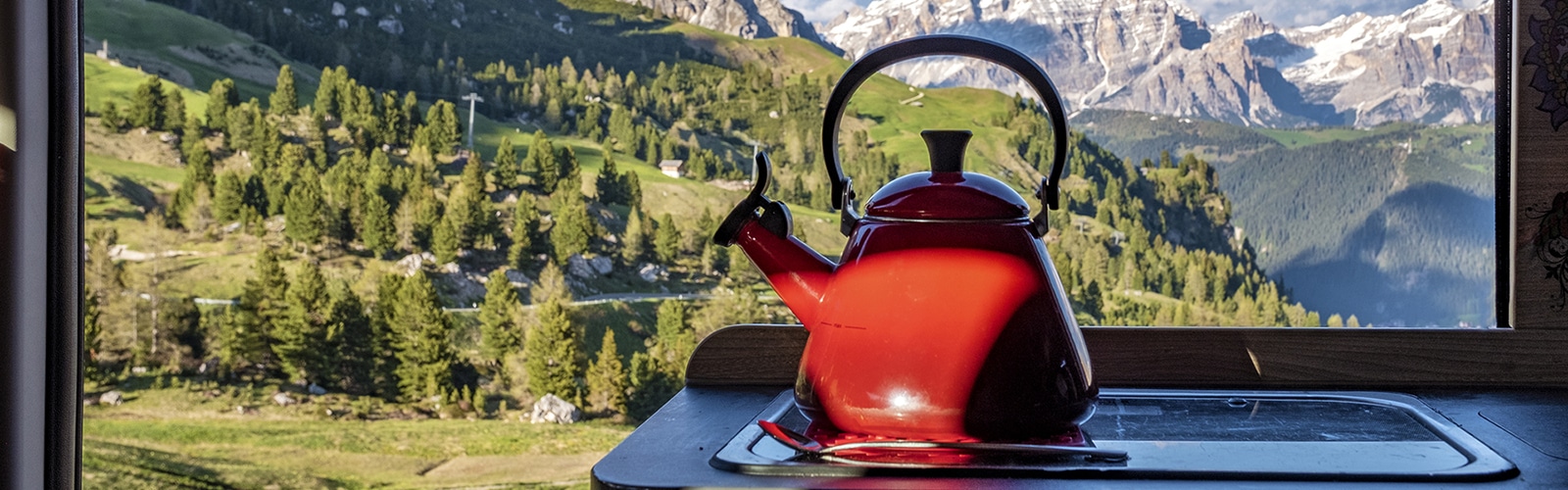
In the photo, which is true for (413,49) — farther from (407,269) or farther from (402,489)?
(402,489)

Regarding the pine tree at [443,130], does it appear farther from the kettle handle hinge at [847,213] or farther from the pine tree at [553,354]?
the kettle handle hinge at [847,213]

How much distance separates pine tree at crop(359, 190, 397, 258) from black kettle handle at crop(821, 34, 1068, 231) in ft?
15.5

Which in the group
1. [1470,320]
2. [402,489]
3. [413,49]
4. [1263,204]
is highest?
[413,49]

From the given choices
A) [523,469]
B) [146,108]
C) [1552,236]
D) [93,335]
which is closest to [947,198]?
[1552,236]

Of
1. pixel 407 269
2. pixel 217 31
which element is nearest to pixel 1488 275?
pixel 407 269

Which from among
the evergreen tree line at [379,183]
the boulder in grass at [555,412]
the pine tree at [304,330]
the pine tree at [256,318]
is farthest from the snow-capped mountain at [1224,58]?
the pine tree at [256,318]

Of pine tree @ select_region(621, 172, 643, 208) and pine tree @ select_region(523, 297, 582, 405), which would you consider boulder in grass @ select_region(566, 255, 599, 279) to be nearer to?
pine tree @ select_region(523, 297, 582, 405)

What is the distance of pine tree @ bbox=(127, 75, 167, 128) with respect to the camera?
15.9ft

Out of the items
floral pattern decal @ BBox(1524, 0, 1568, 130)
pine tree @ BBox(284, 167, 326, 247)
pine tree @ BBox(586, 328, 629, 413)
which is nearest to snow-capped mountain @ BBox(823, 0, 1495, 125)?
pine tree @ BBox(586, 328, 629, 413)

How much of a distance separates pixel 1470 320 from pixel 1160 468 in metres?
4.64

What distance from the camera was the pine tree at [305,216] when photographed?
16.4ft

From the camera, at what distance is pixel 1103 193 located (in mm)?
4949

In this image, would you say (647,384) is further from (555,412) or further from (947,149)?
(947,149)

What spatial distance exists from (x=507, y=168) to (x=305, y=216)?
0.90 meters
